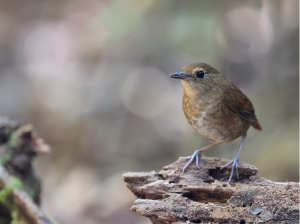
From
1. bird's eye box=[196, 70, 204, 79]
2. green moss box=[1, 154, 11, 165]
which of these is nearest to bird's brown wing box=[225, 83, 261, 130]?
bird's eye box=[196, 70, 204, 79]

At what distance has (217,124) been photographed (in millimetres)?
3000

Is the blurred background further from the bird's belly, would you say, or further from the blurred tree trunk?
the bird's belly

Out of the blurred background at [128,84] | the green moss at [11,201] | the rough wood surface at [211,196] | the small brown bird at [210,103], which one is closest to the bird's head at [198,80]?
the small brown bird at [210,103]

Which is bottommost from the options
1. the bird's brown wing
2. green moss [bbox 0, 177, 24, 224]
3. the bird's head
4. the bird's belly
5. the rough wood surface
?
the rough wood surface

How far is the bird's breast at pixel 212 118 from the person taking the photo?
9.78 ft

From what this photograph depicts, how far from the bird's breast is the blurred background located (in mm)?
2430

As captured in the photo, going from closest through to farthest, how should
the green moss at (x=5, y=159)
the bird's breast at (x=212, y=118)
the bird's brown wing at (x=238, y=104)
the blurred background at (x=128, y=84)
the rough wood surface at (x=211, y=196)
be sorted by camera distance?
the rough wood surface at (x=211, y=196) < the bird's breast at (x=212, y=118) < the bird's brown wing at (x=238, y=104) < the green moss at (x=5, y=159) < the blurred background at (x=128, y=84)

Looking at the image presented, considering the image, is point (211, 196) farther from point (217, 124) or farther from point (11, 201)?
point (11, 201)

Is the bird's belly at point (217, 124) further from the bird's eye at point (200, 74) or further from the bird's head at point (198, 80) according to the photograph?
the bird's eye at point (200, 74)

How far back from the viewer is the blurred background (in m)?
5.75

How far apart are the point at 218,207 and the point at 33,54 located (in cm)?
839

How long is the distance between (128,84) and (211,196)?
527cm

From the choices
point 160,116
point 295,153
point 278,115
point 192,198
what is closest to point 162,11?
point 160,116

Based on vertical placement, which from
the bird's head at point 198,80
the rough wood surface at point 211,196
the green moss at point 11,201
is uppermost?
the bird's head at point 198,80
